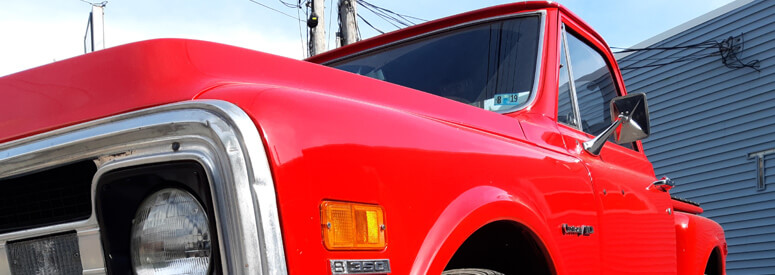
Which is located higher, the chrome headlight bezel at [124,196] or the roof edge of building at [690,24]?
the roof edge of building at [690,24]

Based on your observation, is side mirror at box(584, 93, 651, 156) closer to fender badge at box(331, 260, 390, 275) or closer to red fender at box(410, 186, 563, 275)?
red fender at box(410, 186, 563, 275)

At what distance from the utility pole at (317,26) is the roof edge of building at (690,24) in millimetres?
6708

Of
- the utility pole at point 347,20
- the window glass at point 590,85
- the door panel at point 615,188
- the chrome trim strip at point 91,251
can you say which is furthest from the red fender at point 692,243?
the utility pole at point 347,20

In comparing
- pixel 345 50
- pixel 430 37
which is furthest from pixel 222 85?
pixel 345 50

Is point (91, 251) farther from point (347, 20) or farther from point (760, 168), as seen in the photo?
point (760, 168)

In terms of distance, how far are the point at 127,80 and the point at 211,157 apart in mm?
348

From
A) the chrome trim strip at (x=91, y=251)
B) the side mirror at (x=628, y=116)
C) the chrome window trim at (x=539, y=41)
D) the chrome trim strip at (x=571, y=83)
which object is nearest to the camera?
the chrome trim strip at (x=91, y=251)

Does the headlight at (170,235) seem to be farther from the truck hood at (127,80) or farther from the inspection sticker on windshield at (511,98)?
the inspection sticker on windshield at (511,98)

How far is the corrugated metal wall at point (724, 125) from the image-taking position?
12125mm

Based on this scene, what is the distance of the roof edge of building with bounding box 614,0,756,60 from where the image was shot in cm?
1260

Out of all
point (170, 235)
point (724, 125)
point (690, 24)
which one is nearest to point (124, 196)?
point (170, 235)

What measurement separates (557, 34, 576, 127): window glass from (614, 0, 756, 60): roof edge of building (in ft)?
35.6

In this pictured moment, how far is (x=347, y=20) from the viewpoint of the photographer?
37.9ft

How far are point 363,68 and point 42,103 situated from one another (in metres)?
1.83
